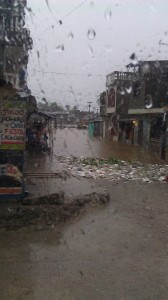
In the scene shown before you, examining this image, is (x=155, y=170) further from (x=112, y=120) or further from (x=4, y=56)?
(x=112, y=120)

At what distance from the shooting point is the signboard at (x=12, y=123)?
329 inches

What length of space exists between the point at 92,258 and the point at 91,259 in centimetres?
5

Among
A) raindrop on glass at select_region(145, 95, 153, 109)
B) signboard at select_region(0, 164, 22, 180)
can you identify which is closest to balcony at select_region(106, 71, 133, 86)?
raindrop on glass at select_region(145, 95, 153, 109)

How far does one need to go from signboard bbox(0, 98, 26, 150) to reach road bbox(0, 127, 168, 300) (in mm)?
1841

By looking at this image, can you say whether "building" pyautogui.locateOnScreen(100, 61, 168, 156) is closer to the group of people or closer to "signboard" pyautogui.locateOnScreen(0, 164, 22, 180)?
the group of people

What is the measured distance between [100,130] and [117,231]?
1983 inches

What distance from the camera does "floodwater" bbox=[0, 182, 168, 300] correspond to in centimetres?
488

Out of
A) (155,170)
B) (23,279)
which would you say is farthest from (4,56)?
(23,279)

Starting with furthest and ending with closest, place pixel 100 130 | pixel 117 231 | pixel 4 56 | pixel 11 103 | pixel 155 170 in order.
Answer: pixel 100 130 < pixel 4 56 < pixel 155 170 < pixel 11 103 < pixel 117 231

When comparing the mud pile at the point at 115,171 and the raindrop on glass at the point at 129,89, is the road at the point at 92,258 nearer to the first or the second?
the mud pile at the point at 115,171

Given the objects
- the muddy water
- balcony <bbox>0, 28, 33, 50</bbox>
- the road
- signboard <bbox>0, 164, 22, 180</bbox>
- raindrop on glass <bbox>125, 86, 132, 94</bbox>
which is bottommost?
the muddy water

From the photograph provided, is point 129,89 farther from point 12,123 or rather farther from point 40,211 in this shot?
point 40,211

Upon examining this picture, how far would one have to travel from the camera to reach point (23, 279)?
518 cm

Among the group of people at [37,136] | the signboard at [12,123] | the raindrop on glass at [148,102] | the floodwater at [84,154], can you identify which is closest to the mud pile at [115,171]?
the floodwater at [84,154]
